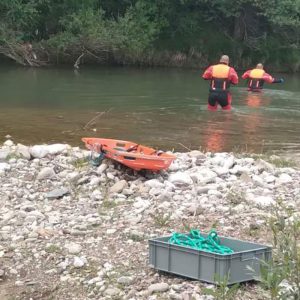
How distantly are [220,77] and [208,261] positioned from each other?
10.1 metres

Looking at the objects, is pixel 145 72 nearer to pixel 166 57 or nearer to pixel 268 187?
pixel 166 57

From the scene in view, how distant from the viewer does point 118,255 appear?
204 inches

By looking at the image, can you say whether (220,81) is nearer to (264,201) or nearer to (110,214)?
(264,201)

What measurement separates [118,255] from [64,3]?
970 inches

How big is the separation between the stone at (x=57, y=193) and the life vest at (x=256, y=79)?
12.3m

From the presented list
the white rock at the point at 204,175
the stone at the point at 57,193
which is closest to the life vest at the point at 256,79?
the white rock at the point at 204,175

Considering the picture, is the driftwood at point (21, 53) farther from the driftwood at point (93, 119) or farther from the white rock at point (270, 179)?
the white rock at point (270, 179)

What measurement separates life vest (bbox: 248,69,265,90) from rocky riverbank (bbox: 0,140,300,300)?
9.74 meters

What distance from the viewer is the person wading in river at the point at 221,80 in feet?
46.5

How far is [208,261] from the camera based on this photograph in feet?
14.9

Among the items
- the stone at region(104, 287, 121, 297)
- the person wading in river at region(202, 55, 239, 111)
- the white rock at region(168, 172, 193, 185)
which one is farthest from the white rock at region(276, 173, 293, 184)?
the person wading in river at region(202, 55, 239, 111)

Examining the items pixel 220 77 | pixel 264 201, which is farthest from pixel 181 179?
pixel 220 77

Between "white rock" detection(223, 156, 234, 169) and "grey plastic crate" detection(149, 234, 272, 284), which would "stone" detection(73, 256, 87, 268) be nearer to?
"grey plastic crate" detection(149, 234, 272, 284)

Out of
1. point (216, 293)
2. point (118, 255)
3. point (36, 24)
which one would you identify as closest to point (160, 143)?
point (118, 255)
